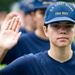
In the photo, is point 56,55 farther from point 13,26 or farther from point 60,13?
point 13,26

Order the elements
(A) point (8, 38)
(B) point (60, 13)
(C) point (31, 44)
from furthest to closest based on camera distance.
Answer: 1. (C) point (31, 44)
2. (B) point (60, 13)
3. (A) point (8, 38)

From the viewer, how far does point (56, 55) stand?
662cm

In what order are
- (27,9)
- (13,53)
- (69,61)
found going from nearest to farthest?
(69,61) < (13,53) < (27,9)

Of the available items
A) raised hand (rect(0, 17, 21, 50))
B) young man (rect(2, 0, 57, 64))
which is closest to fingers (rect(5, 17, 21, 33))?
raised hand (rect(0, 17, 21, 50))

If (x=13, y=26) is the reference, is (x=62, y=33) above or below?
below

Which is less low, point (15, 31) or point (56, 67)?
point (15, 31)

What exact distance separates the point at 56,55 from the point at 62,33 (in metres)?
0.32

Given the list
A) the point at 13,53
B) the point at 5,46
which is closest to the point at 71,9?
the point at 5,46

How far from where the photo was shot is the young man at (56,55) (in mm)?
6359

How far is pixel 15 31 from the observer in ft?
20.9

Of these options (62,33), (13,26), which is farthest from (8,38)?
(62,33)

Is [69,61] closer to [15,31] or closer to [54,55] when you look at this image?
[54,55]

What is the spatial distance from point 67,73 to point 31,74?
44cm

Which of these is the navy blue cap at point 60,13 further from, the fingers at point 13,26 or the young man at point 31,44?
the young man at point 31,44
